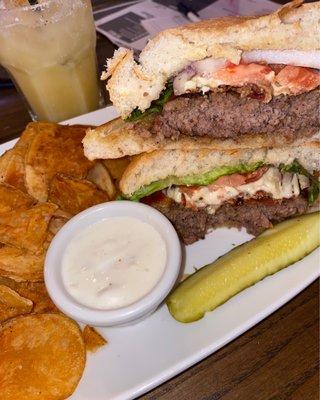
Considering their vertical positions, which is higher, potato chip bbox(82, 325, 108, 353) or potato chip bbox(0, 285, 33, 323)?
potato chip bbox(0, 285, 33, 323)

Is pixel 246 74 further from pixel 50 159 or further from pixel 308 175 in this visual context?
pixel 50 159

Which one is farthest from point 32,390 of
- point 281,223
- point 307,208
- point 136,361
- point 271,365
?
point 307,208

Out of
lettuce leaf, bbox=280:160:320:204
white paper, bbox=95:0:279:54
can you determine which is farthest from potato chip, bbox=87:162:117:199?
white paper, bbox=95:0:279:54

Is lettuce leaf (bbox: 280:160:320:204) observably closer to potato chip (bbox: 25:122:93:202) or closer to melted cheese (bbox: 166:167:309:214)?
melted cheese (bbox: 166:167:309:214)

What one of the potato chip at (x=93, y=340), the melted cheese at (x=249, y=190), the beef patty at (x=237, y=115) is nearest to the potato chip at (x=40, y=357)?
the potato chip at (x=93, y=340)

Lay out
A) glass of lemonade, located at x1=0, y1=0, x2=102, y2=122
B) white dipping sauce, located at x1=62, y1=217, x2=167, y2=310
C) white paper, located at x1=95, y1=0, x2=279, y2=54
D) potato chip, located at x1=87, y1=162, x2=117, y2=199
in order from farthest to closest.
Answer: white paper, located at x1=95, y1=0, x2=279, y2=54 → glass of lemonade, located at x1=0, y1=0, x2=102, y2=122 → potato chip, located at x1=87, y1=162, x2=117, y2=199 → white dipping sauce, located at x1=62, y1=217, x2=167, y2=310

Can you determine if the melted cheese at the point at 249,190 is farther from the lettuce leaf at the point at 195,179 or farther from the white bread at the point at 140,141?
the white bread at the point at 140,141

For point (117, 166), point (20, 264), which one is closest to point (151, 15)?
point (117, 166)

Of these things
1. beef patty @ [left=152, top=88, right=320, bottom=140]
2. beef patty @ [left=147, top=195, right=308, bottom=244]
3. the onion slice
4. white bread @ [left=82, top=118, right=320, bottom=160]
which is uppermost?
the onion slice
